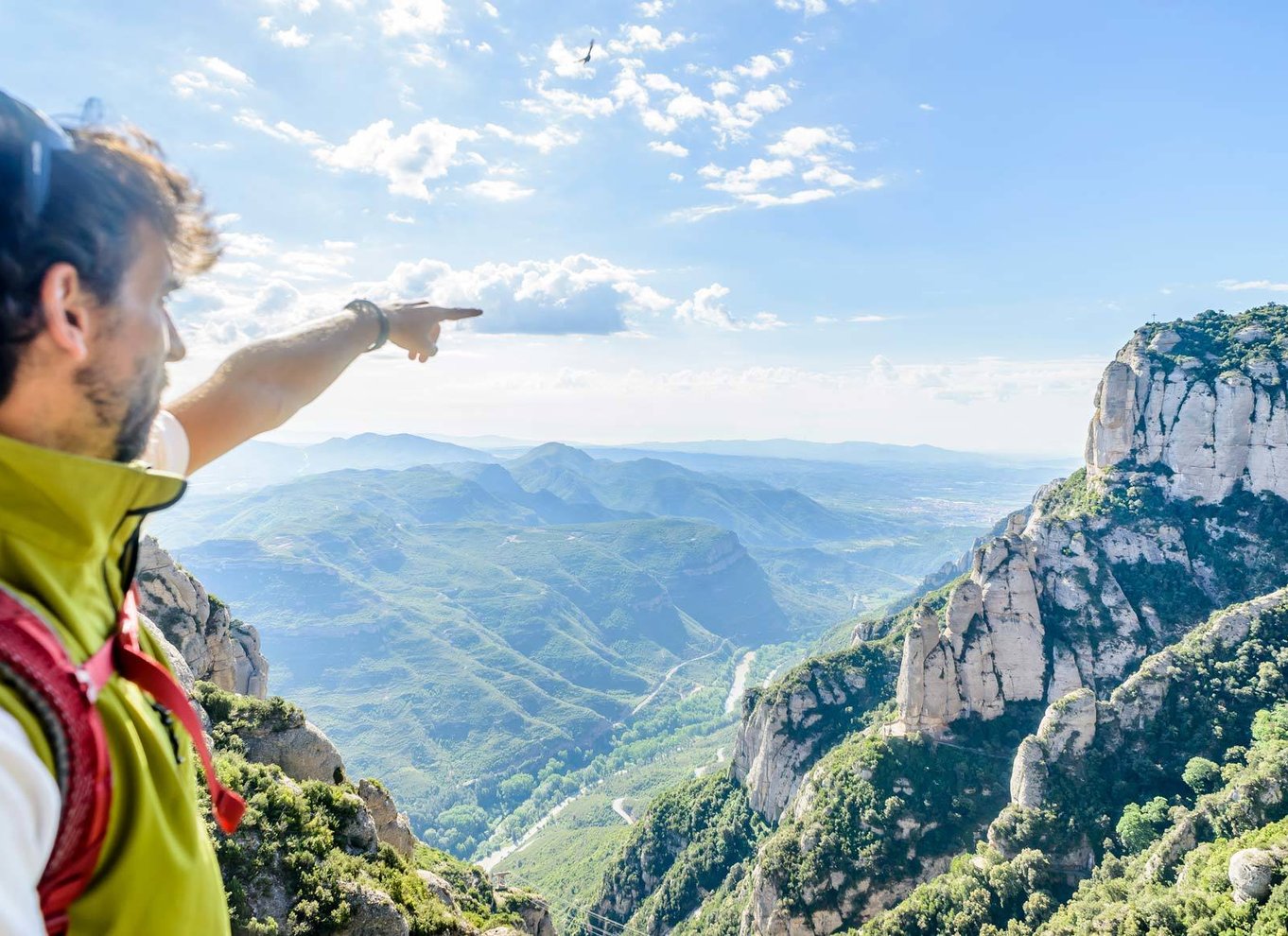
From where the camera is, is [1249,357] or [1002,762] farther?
→ [1249,357]

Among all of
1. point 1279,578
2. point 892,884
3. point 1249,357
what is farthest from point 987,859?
point 1249,357

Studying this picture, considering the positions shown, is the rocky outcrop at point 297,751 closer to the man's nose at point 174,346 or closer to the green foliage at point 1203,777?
the man's nose at point 174,346

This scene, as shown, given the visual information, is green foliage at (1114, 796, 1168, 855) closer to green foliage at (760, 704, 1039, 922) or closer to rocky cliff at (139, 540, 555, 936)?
green foliage at (760, 704, 1039, 922)

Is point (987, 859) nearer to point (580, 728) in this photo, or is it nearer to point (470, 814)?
point (470, 814)

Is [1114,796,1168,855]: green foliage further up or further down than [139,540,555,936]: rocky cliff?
further down

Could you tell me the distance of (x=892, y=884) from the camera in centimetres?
4122

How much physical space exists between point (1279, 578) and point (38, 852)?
227 feet

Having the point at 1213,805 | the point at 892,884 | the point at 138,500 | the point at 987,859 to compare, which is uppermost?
the point at 138,500

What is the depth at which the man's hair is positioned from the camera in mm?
1603

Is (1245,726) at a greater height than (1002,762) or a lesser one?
greater

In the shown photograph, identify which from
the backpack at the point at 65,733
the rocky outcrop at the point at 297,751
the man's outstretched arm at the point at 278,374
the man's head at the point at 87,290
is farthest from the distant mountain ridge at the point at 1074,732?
the man's head at the point at 87,290

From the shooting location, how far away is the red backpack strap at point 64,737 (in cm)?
125

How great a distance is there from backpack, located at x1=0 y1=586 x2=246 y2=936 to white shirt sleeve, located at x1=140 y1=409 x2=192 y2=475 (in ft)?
4.31

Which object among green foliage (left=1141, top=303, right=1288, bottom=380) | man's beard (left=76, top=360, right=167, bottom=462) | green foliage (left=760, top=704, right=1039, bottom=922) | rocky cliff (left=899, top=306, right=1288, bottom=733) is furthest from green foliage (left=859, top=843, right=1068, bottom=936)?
green foliage (left=1141, top=303, right=1288, bottom=380)
